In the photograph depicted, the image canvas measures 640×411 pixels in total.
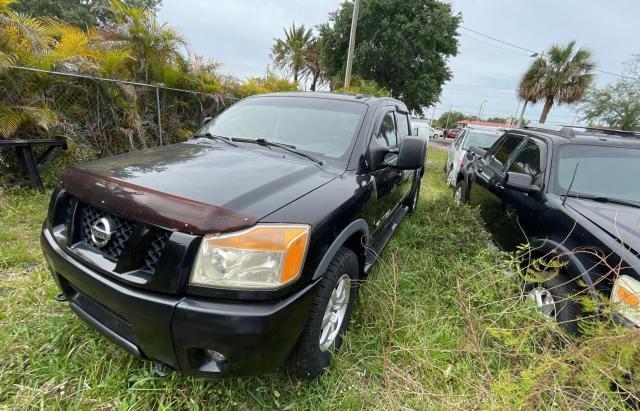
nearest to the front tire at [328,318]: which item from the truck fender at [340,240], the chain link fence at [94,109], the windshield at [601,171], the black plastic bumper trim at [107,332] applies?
the truck fender at [340,240]

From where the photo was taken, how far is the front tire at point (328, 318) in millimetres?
1683

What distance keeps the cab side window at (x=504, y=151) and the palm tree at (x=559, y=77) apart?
19.4 metres

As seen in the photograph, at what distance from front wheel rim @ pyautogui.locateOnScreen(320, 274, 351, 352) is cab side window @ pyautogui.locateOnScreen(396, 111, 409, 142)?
2174mm

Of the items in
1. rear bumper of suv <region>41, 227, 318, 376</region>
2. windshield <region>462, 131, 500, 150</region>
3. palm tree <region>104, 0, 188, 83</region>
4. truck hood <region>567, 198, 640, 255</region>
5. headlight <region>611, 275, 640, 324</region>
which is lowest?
rear bumper of suv <region>41, 227, 318, 376</region>

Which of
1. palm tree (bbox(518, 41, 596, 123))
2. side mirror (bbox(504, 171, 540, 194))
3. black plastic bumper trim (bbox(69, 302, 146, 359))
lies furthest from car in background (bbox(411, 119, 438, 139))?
palm tree (bbox(518, 41, 596, 123))

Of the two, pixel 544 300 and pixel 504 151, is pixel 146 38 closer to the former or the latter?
pixel 504 151

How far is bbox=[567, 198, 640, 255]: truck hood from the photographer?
6.24ft

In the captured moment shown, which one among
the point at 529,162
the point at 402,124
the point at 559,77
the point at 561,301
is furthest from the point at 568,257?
the point at 559,77

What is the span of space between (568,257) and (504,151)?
2624 millimetres

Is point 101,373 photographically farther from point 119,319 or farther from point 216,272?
point 216,272

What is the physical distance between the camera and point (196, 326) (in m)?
1.28

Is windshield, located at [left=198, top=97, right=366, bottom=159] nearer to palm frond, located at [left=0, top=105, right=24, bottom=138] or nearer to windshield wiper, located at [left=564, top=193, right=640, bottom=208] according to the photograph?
windshield wiper, located at [left=564, top=193, right=640, bottom=208]

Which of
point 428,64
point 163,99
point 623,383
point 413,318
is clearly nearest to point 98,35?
point 163,99

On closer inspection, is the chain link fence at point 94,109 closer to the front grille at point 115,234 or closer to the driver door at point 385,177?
the front grille at point 115,234
